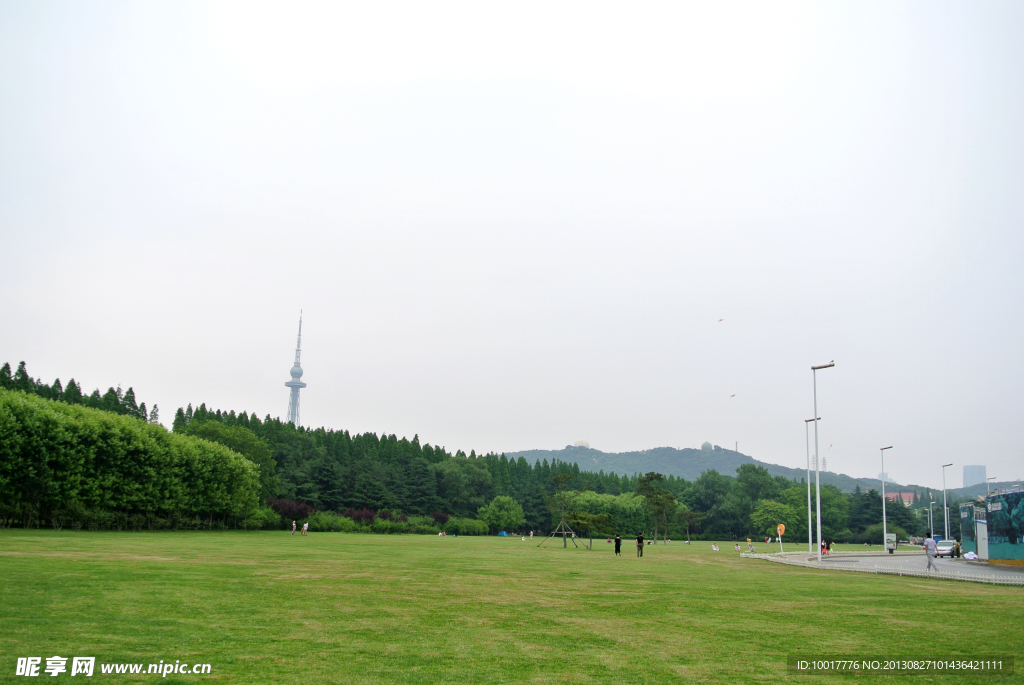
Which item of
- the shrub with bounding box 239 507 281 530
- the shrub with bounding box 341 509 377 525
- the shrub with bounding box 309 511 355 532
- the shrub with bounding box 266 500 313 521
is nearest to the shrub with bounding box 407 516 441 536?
the shrub with bounding box 341 509 377 525

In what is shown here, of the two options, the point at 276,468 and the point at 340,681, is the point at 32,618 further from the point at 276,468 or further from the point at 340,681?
the point at 276,468

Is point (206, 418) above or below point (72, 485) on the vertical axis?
above

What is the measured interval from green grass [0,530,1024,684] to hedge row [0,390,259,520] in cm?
3221

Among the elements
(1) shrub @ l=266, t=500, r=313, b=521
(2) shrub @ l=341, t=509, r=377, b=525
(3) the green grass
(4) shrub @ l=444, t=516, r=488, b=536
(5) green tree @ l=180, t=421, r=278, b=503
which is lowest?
(4) shrub @ l=444, t=516, r=488, b=536

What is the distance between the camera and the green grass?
11.6 m

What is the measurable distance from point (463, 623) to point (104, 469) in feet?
196

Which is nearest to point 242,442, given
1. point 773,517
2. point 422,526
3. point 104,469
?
point 422,526

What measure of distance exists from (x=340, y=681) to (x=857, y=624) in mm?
13139

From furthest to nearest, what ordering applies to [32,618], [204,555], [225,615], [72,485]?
[72,485], [204,555], [225,615], [32,618]

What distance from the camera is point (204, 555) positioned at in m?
34.0

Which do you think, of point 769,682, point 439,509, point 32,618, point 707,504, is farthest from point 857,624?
point 707,504

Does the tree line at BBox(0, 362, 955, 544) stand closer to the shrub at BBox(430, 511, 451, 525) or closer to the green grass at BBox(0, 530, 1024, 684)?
the shrub at BBox(430, 511, 451, 525)

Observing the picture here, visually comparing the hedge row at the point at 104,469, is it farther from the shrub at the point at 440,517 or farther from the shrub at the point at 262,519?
the shrub at the point at 440,517

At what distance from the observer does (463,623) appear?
15898 mm
